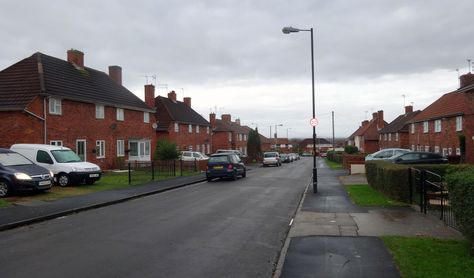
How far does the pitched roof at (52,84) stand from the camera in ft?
87.5

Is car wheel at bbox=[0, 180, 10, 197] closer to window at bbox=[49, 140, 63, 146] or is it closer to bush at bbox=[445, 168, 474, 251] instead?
window at bbox=[49, 140, 63, 146]

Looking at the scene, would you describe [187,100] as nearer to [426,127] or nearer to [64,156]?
[426,127]

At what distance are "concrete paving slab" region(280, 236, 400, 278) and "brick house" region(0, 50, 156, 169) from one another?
21994 mm

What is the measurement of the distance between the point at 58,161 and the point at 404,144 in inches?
1936

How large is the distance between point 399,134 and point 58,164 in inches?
1965

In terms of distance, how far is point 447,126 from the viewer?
4006 cm

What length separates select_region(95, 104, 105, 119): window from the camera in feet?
107

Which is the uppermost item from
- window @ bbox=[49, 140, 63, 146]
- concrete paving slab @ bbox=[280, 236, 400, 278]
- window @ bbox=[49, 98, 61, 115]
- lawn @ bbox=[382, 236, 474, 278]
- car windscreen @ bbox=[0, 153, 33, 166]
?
window @ bbox=[49, 98, 61, 115]

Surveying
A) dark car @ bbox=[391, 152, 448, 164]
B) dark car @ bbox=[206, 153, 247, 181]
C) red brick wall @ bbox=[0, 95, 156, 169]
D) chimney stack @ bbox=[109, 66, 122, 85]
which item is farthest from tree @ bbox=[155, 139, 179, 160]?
dark car @ bbox=[391, 152, 448, 164]

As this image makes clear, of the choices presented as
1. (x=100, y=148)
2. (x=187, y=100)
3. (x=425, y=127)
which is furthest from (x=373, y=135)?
(x=100, y=148)

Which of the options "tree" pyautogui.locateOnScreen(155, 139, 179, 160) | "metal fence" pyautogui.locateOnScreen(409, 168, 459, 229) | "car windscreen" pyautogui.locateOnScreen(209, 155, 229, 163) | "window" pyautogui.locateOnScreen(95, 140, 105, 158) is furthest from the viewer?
"tree" pyautogui.locateOnScreen(155, 139, 179, 160)

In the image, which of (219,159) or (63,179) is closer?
(63,179)

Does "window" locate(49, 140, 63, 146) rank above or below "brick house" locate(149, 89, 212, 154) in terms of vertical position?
below

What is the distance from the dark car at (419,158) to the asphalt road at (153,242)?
1522 centimetres
